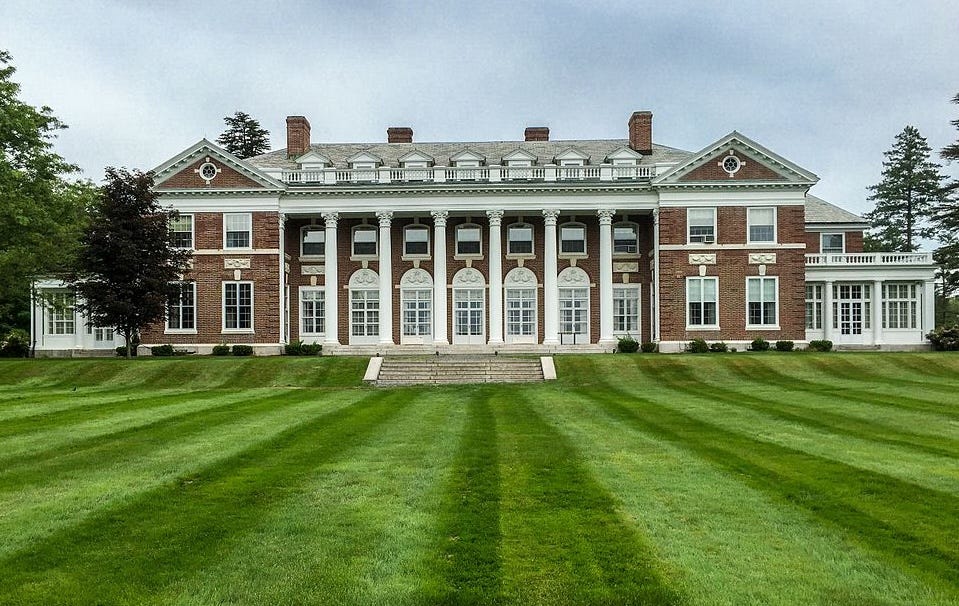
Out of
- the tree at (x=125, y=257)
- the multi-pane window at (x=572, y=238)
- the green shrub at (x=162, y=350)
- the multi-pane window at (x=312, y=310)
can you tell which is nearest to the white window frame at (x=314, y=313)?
the multi-pane window at (x=312, y=310)

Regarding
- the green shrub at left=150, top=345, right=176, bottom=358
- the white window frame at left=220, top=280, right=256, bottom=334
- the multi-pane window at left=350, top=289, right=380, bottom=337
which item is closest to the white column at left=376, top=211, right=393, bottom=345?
the multi-pane window at left=350, top=289, right=380, bottom=337

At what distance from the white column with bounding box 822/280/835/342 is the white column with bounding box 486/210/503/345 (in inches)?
829

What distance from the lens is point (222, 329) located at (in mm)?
43594

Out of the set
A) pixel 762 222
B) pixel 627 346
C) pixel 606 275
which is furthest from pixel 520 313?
pixel 762 222

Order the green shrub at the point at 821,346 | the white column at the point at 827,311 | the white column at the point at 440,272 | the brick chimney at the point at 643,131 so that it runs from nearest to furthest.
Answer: the green shrub at the point at 821,346 → the white column at the point at 440,272 → the white column at the point at 827,311 → the brick chimney at the point at 643,131

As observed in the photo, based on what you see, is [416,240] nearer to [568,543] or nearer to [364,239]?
[364,239]

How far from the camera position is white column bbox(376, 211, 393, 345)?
145ft

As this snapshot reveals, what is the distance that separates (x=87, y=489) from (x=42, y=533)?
1901 mm

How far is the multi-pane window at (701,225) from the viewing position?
42781 mm

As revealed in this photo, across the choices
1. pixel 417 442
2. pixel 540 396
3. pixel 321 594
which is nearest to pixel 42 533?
pixel 321 594

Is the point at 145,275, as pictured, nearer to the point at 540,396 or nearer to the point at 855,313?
the point at 540,396

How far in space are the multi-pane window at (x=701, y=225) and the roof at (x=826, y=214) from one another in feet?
35.5

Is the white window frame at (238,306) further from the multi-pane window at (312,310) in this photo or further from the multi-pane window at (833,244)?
the multi-pane window at (833,244)

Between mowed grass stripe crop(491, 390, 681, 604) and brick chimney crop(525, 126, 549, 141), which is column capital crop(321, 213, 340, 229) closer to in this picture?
brick chimney crop(525, 126, 549, 141)
